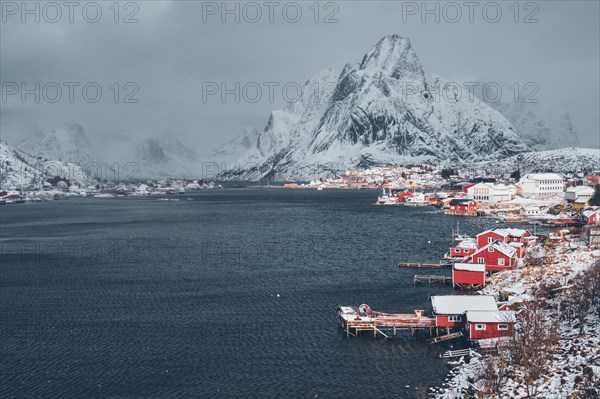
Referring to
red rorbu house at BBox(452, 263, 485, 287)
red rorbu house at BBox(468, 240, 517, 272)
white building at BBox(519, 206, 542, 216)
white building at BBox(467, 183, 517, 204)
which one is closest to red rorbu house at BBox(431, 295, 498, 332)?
red rorbu house at BBox(452, 263, 485, 287)

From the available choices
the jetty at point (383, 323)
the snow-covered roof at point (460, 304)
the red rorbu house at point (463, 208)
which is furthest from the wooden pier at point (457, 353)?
the red rorbu house at point (463, 208)

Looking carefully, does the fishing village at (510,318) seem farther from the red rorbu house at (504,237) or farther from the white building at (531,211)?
the white building at (531,211)

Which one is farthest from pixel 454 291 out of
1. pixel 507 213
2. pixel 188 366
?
pixel 507 213

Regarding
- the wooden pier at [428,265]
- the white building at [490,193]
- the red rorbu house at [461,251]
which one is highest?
the white building at [490,193]

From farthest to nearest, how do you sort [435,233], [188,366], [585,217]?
[435,233] → [585,217] → [188,366]

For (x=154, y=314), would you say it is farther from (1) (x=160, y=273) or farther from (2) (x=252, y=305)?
(1) (x=160, y=273)

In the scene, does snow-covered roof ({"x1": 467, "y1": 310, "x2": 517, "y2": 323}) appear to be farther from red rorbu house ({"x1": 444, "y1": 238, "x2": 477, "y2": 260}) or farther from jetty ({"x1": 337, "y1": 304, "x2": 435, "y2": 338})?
red rorbu house ({"x1": 444, "y1": 238, "x2": 477, "y2": 260})

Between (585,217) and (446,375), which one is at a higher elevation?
(585,217)
